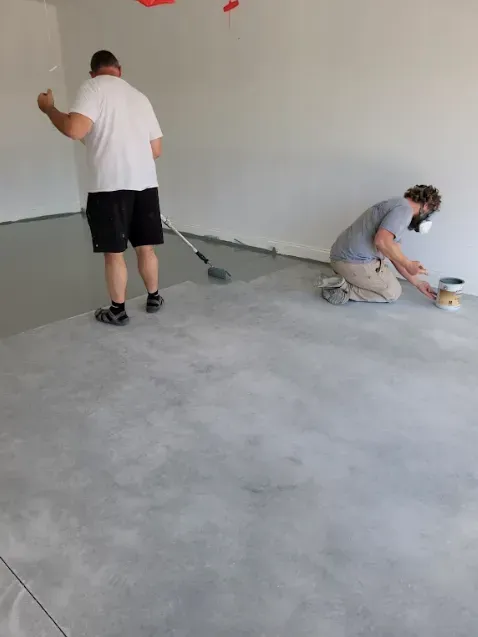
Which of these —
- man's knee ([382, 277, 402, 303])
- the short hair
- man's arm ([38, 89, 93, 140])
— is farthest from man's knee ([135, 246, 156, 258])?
man's knee ([382, 277, 402, 303])

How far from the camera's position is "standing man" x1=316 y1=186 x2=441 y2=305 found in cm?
314

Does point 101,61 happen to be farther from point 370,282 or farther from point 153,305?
point 370,282

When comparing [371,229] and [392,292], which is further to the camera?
[392,292]

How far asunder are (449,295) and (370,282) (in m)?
0.47

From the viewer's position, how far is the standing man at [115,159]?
9.10 feet

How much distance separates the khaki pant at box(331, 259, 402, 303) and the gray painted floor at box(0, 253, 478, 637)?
1.33 ft

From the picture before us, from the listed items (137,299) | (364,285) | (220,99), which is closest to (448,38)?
(364,285)

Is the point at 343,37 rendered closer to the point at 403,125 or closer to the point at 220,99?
the point at 403,125

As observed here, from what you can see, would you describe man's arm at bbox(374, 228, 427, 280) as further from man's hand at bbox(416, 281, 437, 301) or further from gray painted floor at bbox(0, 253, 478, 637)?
gray painted floor at bbox(0, 253, 478, 637)

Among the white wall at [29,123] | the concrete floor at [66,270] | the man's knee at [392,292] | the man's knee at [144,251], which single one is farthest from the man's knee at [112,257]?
the white wall at [29,123]

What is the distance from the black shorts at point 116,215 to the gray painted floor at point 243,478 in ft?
1.57

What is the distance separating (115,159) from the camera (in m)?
2.89

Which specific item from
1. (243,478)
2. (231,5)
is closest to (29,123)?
(231,5)

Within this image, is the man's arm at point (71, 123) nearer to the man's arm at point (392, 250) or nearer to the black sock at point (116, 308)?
the black sock at point (116, 308)
